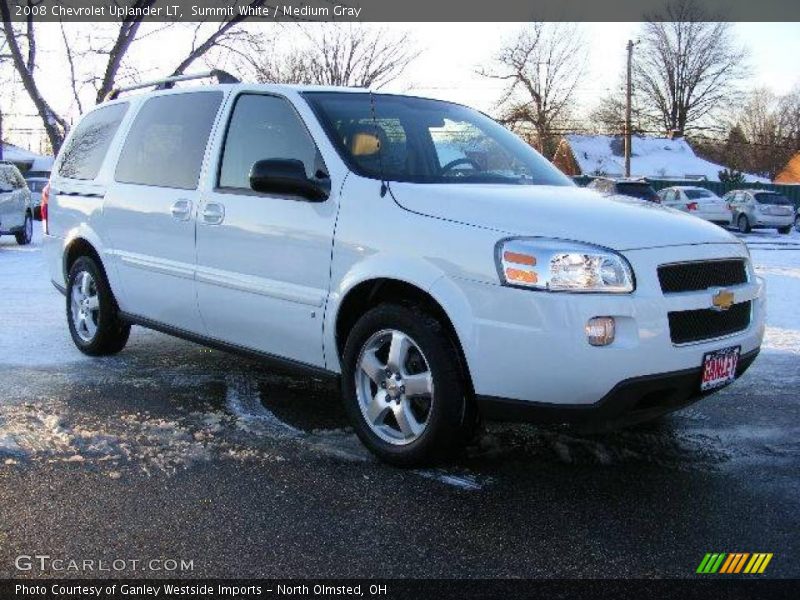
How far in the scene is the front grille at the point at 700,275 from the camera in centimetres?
346

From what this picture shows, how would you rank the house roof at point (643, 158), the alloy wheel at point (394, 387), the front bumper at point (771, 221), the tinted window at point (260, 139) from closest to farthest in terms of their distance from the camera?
the alloy wheel at point (394, 387) < the tinted window at point (260, 139) < the front bumper at point (771, 221) < the house roof at point (643, 158)

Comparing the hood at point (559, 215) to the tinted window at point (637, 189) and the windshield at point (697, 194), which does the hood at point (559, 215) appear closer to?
the tinted window at point (637, 189)

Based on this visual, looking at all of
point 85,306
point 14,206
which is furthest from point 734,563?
point 14,206

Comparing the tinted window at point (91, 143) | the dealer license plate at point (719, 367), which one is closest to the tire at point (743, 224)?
the tinted window at point (91, 143)

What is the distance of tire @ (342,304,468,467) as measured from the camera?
3.60 metres

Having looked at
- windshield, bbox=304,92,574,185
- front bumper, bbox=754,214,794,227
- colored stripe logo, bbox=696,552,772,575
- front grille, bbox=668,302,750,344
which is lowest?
colored stripe logo, bbox=696,552,772,575

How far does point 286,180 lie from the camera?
13.3 ft

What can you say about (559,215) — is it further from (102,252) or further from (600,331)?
(102,252)

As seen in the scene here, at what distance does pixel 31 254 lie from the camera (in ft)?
47.9

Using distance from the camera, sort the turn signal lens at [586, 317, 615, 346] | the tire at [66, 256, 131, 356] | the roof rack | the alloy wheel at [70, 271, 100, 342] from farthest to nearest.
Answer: the alloy wheel at [70, 271, 100, 342] → the tire at [66, 256, 131, 356] → the roof rack → the turn signal lens at [586, 317, 615, 346]

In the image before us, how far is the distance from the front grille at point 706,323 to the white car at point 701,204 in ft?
85.1

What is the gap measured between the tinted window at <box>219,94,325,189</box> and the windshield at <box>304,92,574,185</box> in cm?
14

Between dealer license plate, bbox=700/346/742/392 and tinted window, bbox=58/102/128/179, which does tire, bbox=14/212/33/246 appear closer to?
tinted window, bbox=58/102/128/179

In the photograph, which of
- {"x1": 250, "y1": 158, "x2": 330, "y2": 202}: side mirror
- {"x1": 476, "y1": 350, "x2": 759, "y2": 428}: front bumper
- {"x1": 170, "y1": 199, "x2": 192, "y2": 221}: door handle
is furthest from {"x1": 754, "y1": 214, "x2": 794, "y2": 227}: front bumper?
{"x1": 250, "y1": 158, "x2": 330, "y2": 202}: side mirror
